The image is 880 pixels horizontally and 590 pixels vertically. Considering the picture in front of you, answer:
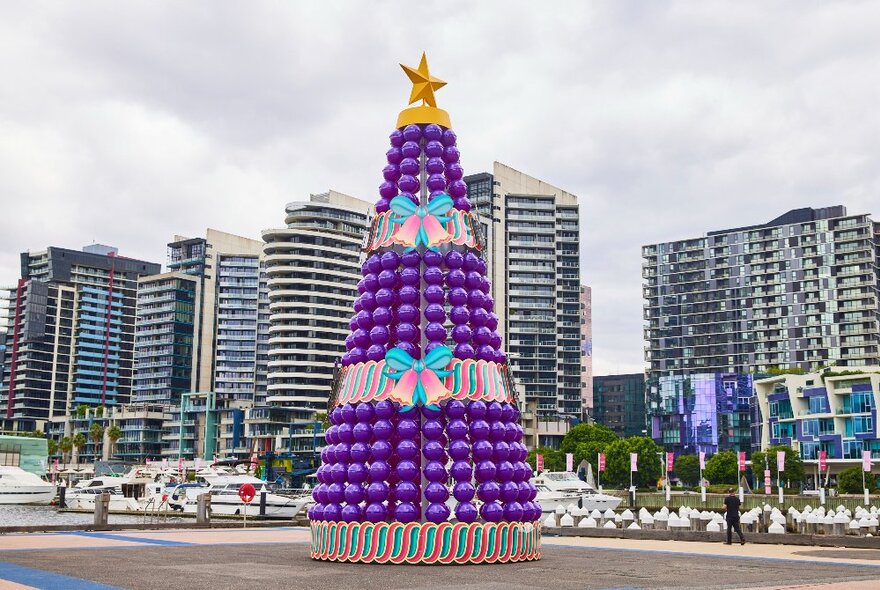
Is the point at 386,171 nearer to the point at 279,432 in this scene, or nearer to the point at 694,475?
the point at 694,475

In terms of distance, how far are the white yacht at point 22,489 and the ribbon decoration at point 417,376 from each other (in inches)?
2949

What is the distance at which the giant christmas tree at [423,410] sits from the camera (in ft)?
70.2

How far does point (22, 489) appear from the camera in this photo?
282 ft

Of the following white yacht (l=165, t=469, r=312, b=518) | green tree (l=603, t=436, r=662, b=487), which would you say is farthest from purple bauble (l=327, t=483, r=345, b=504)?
green tree (l=603, t=436, r=662, b=487)

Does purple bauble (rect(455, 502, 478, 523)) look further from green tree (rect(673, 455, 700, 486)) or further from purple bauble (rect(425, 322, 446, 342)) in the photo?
green tree (rect(673, 455, 700, 486))

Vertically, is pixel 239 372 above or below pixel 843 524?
above

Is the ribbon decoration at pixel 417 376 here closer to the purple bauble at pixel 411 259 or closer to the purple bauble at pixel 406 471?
the purple bauble at pixel 406 471

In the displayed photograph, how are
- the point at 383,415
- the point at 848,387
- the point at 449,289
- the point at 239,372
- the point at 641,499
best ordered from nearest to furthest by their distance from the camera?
1. the point at 383,415
2. the point at 449,289
3. the point at 641,499
4. the point at 848,387
5. the point at 239,372

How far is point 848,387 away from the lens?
103 metres

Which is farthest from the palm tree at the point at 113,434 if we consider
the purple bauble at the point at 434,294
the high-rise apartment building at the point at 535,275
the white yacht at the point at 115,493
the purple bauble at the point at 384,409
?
Result: the purple bauble at the point at 384,409

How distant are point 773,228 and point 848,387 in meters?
68.5

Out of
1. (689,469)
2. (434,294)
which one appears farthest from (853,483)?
(434,294)

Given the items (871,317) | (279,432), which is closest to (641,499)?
(279,432)

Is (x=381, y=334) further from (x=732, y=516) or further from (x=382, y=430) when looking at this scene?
(x=732, y=516)
